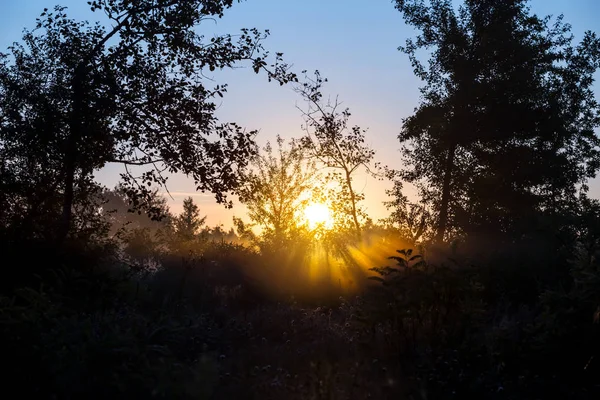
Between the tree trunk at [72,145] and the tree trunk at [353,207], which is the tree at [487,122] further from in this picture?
the tree trunk at [72,145]

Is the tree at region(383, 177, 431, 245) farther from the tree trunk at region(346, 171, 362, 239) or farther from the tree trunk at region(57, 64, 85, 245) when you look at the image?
the tree trunk at region(57, 64, 85, 245)

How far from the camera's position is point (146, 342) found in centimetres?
607

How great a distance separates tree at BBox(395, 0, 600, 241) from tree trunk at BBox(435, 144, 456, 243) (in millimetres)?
38

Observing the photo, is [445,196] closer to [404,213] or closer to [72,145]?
[404,213]

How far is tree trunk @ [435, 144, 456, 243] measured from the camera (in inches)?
901

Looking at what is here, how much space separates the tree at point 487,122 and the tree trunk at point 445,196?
38 millimetres

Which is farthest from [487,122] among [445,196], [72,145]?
[72,145]

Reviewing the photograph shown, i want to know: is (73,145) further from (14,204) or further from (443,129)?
(443,129)

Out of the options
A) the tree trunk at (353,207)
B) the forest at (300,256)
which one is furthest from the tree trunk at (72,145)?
the tree trunk at (353,207)

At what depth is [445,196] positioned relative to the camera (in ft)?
75.0

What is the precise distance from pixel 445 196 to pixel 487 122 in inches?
122

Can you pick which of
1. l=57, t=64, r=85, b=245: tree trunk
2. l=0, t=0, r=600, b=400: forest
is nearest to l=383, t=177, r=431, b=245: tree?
l=0, t=0, r=600, b=400: forest

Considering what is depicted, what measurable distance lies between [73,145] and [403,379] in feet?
23.9

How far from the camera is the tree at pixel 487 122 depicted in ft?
73.6
